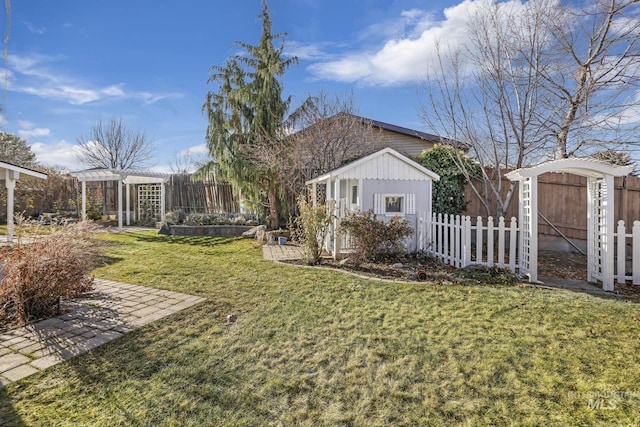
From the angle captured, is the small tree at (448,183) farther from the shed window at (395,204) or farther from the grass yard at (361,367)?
the grass yard at (361,367)

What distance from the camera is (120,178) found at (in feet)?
46.5

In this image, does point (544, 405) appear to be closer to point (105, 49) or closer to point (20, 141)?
point (105, 49)

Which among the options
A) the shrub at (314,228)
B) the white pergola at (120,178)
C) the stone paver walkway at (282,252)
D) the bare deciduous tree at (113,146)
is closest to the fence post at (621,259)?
the shrub at (314,228)

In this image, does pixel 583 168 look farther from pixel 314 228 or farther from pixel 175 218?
pixel 175 218

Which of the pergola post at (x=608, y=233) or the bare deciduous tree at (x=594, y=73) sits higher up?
the bare deciduous tree at (x=594, y=73)

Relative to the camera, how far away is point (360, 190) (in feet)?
26.0

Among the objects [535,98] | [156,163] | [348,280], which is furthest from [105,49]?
[156,163]

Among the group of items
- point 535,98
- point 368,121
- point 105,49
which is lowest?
point 535,98

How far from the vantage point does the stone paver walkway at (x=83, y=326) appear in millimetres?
3051

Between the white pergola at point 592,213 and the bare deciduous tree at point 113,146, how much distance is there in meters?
26.9

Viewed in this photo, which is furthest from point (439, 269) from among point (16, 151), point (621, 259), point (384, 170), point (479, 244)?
point (16, 151)

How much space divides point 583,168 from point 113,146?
28667mm

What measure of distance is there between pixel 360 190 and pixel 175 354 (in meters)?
5.67

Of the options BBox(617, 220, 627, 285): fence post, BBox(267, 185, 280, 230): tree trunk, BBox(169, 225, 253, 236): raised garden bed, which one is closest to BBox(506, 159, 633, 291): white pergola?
BBox(617, 220, 627, 285): fence post
